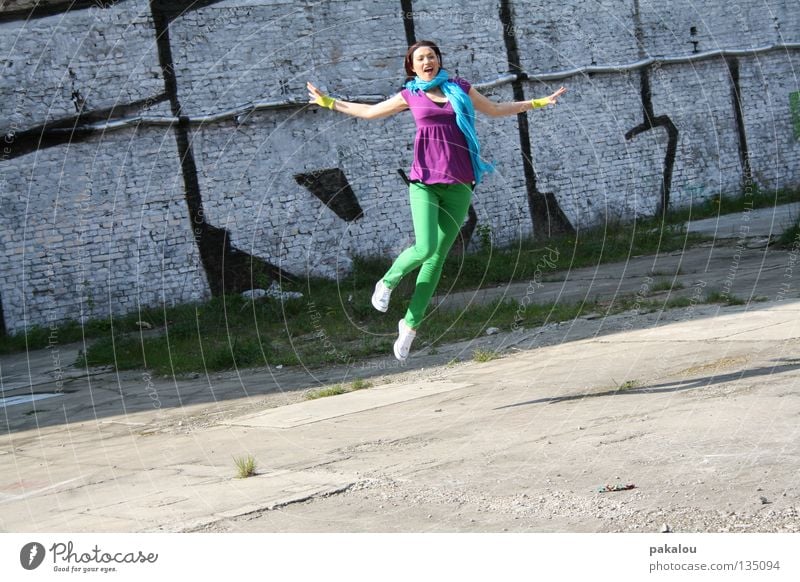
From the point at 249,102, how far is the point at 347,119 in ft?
4.75

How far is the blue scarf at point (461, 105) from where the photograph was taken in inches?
235

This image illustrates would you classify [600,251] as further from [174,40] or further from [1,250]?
[1,250]

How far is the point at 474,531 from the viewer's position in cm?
367

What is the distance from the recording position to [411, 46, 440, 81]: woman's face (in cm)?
600

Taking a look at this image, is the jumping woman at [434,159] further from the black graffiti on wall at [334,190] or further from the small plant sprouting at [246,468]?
the black graffiti on wall at [334,190]

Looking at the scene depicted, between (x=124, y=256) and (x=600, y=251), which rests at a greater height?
(x=124, y=256)

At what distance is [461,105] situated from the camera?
5.99 meters

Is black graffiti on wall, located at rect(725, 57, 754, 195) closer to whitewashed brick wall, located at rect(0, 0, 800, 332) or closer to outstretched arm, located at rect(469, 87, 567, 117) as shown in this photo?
whitewashed brick wall, located at rect(0, 0, 800, 332)

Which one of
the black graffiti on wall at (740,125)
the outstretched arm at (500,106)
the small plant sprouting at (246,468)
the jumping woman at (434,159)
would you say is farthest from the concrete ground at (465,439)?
the black graffiti on wall at (740,125)

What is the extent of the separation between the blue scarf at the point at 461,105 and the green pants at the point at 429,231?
0.62 ft

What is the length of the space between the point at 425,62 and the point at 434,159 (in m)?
0.55

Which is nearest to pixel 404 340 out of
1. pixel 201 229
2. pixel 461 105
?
pixel 461 105

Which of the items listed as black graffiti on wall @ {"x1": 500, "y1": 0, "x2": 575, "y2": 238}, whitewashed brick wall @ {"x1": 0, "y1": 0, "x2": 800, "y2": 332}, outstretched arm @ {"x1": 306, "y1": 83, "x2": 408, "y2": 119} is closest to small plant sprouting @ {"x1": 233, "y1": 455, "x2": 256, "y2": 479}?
outstretched arm @ {"x1": 306, "y1": 83, "x2": 408, "y2": 119}

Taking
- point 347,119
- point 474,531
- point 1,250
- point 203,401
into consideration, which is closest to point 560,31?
A: point 347,119
